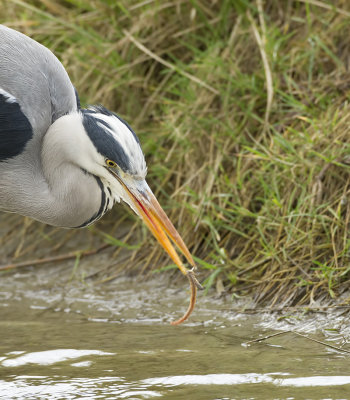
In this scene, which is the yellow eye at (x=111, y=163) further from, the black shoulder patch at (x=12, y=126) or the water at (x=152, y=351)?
the water at (x=152, y=351)

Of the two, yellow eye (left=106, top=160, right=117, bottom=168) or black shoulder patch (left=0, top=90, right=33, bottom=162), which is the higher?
black shoulder patch (left=0, top=90, right=33, bottom=162)

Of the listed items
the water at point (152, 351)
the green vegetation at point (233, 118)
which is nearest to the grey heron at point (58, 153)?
the water at point (152, 351)

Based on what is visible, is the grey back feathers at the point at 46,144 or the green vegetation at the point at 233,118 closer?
the grey back feathers at the point at 46,144

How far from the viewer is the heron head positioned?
323 centimetres

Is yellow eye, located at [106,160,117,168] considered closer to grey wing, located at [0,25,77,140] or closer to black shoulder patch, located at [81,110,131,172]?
black shoulder patch, located at [81,110,131,172]

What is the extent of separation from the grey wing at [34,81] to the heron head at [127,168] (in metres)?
0.26

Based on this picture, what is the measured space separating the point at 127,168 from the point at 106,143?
5.1 inches

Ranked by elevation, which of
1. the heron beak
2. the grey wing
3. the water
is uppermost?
the grey wing

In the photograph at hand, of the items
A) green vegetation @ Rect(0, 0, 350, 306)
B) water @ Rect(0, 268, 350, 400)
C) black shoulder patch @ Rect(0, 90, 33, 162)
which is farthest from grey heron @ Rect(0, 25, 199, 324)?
green vegetation @ Rect(0, 0, 350, 306)

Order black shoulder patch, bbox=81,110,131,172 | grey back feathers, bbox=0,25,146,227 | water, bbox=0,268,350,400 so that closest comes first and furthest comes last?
water, bbox=0,268,350,400 → black shoulder patch, bbox=81,110,131,172 → grey back feathers, bbox=0,25,146,227

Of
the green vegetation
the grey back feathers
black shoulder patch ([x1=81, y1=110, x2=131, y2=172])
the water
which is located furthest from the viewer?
the green vegetation

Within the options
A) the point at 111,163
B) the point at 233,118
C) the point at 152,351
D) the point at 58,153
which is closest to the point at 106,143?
the point at 111,163

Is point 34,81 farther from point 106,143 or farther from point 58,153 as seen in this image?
point 106,143

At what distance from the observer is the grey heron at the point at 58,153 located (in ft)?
10.8
